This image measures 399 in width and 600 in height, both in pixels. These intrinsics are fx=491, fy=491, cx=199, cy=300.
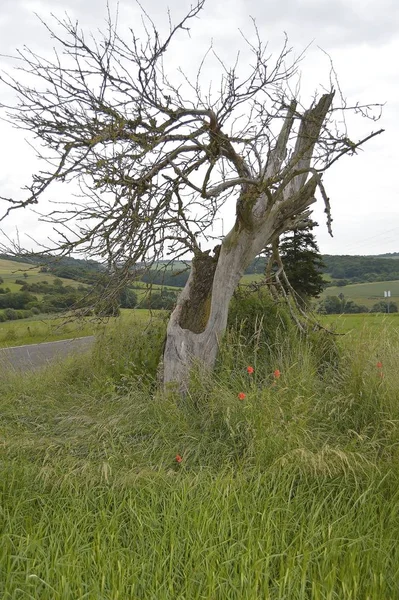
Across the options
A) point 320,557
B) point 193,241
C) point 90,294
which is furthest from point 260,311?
point 320,557

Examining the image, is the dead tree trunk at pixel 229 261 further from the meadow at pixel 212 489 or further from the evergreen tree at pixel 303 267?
the evergreen tree at pixel 303 267

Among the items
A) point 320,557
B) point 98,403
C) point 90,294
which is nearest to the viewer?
point 320,557

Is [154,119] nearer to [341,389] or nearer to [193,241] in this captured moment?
[193,241]

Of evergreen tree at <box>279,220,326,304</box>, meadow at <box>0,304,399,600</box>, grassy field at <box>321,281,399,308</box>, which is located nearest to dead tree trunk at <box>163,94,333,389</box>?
meadow at <box>0,304,399,600</box>

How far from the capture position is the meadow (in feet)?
8.64

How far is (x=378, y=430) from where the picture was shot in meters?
4.40

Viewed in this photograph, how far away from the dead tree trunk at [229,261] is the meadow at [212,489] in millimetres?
324

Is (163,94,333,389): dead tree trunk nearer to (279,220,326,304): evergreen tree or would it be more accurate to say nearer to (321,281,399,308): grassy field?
(279,220,326,304): evergreen tree

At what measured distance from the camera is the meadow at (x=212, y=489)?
263 cm

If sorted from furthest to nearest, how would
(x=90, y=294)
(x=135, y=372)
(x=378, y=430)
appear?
(x=135, y=372), (x=90, y=294), (x=378, y=430)

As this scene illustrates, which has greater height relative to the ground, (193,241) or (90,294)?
(193,241)

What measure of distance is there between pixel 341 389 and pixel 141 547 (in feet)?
9.75

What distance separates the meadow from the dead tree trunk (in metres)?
0.32

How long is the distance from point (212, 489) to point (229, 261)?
3.22 m
